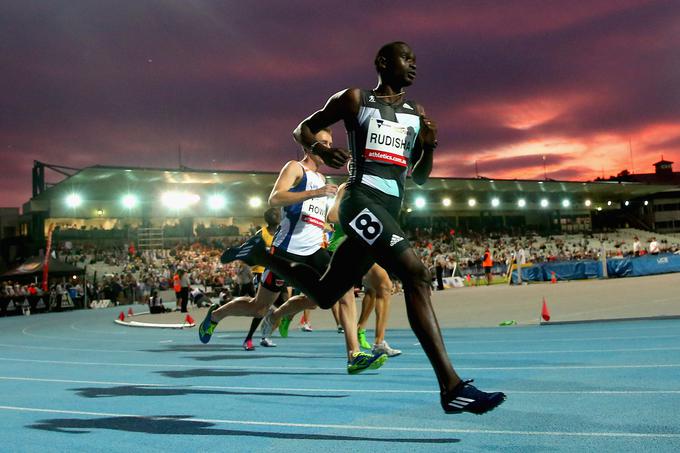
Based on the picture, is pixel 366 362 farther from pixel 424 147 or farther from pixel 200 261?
pixel 200 261

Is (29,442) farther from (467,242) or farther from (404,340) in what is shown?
(467,242)

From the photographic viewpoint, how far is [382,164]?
4.14 metres

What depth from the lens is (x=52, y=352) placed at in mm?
12172

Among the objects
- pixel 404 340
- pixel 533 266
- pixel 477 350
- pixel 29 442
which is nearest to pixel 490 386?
pixel 477 350

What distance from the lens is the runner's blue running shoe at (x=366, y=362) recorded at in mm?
5329

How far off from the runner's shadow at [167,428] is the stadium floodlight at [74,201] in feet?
159

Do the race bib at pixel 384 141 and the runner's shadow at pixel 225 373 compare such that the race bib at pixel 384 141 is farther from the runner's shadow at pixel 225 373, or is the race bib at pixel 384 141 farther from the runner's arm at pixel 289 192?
the runner's shadow at pixel 225 373

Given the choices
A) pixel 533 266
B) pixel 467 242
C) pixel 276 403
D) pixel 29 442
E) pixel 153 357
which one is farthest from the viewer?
pixel 467 242

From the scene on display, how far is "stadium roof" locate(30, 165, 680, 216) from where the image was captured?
46.9 metres

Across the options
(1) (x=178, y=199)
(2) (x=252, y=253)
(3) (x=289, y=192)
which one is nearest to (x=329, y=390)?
(2) (x=252, y=253)

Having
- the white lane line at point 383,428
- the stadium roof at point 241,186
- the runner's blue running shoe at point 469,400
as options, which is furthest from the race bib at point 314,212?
the stadium roof at point 241,186

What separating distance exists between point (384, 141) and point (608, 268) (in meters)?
29.7

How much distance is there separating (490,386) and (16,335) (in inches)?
646

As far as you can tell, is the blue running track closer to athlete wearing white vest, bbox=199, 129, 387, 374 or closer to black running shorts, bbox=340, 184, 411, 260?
athlete wearing white vest, bbox=199, 129, 387, 374
